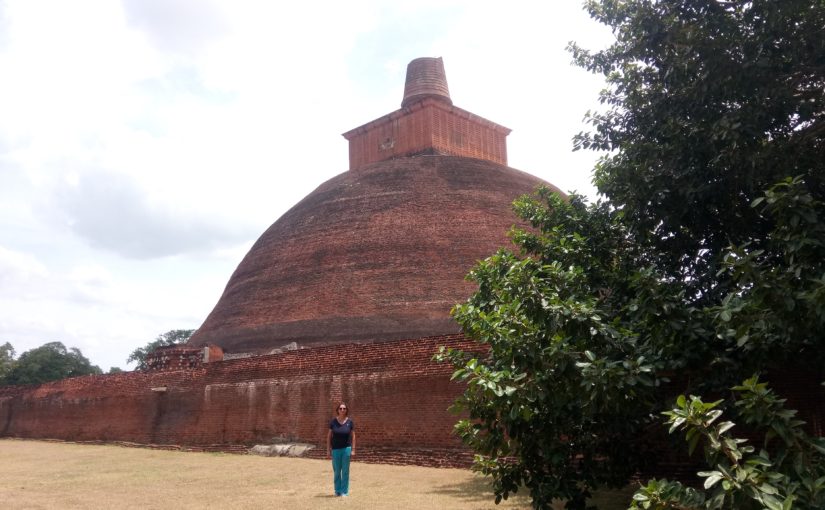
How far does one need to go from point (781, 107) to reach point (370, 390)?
7621 millimetres

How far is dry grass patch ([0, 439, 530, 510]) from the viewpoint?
6742 millimetres

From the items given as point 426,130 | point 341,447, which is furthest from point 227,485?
point 426,130

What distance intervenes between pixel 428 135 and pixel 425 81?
241 cm

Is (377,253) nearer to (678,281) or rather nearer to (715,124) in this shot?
(678,281)

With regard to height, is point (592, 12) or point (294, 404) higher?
point (592, 12)

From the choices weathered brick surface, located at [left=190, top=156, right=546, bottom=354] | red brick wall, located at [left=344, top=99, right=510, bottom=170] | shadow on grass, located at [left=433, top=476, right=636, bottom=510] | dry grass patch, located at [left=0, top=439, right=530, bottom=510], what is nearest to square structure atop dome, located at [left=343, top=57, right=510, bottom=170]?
red brick wall, located at [left=344, top=99, right=510, bottom=170]

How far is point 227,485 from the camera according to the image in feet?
26.9

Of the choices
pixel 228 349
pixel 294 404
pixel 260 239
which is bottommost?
pixel 294 404

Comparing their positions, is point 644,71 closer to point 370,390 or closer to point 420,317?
point 370,390

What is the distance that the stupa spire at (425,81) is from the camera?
78.1 ft

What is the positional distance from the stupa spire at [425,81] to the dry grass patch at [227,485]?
49.0 ft

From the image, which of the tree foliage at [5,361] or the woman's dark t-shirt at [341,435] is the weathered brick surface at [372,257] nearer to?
the woman's dark t-shirt at [341,435]

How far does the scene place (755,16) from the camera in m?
5.46

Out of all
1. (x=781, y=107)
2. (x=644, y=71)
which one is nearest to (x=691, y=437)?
(x=781, y=107)
